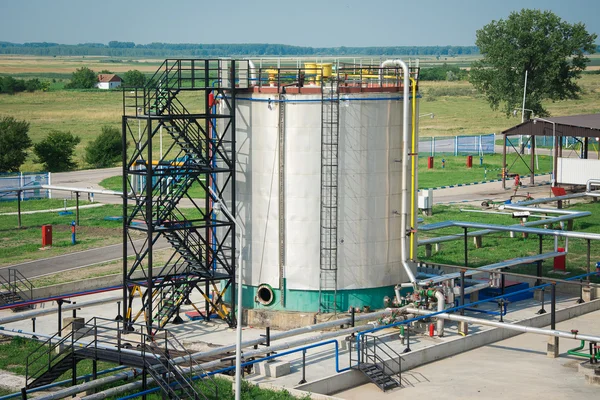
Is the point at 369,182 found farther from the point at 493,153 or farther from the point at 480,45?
the point at 480,45

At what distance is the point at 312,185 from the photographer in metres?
36.1

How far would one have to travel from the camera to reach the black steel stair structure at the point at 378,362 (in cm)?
3100

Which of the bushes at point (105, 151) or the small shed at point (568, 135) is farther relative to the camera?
the bushes at point (105, 151)

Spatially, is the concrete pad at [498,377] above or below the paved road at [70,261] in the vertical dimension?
below

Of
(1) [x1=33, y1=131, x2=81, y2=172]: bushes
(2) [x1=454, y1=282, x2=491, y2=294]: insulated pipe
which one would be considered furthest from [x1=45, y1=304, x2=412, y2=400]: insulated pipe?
(1) [x1=33, y1=131, x2=81, y2=172]: bushes

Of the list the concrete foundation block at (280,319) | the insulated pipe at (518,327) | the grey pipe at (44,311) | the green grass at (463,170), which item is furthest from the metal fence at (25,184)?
the insulated pipe at (518,327)

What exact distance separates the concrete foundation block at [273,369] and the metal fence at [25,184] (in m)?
43.0

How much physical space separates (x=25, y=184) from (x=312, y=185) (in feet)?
141

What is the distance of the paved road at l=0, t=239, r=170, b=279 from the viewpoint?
47.5 m

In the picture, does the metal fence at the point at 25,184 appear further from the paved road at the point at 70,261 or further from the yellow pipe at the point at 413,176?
the yellow pipe at the point at 413,176

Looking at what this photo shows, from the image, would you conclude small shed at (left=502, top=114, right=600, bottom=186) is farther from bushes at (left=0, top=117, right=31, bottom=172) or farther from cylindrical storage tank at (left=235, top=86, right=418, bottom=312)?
bushes at (left=0, top=117, right=31, bottom=172)

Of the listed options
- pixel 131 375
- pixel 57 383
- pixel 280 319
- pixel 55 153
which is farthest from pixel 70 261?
pixel 55 153

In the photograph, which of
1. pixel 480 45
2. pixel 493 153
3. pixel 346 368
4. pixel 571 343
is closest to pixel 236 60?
pixel 346 368

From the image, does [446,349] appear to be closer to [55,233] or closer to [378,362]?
[378,362]
